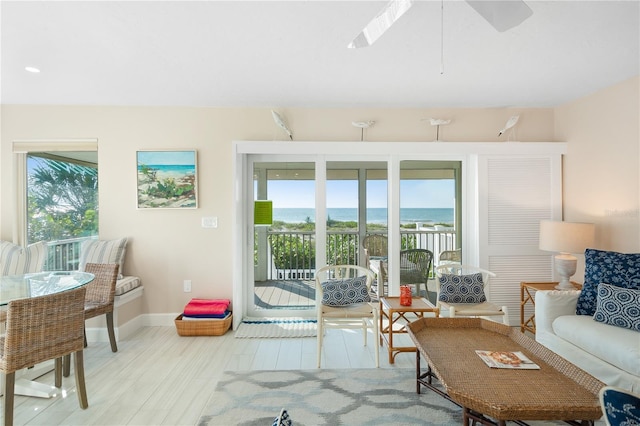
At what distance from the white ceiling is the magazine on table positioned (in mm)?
2050

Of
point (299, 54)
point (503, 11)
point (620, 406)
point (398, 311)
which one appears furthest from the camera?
point (398, 311)

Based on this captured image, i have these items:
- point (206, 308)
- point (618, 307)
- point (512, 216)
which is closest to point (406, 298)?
point (618, 307)

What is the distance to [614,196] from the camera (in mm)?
3078

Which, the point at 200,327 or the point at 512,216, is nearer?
the point at 200,327

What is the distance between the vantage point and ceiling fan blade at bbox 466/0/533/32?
4.50 ft

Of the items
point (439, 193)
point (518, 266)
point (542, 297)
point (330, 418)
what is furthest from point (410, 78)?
point (330, 418)

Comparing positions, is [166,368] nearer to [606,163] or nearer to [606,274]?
[606,274]

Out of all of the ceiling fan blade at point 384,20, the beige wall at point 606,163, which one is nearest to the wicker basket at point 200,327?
the ceiling fan blade at point 384,20

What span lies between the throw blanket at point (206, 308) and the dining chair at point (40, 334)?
1310 millimetres

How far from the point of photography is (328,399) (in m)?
2.27

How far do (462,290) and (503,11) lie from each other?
2.41m

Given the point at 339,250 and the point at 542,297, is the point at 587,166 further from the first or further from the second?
the point at 339,250

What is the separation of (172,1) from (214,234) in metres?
2.40

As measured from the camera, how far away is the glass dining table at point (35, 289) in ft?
7.31
